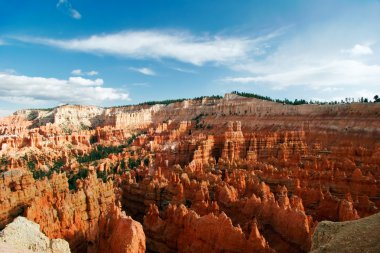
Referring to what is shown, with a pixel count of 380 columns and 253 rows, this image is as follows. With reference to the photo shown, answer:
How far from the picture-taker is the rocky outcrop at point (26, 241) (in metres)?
9.87

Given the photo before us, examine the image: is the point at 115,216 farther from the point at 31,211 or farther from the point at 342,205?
the point at 342,205

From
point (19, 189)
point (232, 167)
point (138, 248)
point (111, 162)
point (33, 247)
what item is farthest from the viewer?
point (111, 162)

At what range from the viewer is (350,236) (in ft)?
27.3

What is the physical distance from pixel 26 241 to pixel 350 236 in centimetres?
945

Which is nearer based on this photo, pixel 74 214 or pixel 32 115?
pixel 74 214

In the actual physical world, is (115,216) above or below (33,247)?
below

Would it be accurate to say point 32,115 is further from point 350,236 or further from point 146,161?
point 350,236

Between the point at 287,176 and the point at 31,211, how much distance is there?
760 inches

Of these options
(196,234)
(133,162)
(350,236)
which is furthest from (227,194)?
(133,162)

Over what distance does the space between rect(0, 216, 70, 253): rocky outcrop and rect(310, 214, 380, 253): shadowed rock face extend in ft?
26.0

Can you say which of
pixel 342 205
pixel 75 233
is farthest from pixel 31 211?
pixel 342 205

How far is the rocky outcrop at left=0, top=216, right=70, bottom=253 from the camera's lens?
987 cm

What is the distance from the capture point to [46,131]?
93.4 meters

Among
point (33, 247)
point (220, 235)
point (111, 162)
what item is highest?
point (33, 247)
